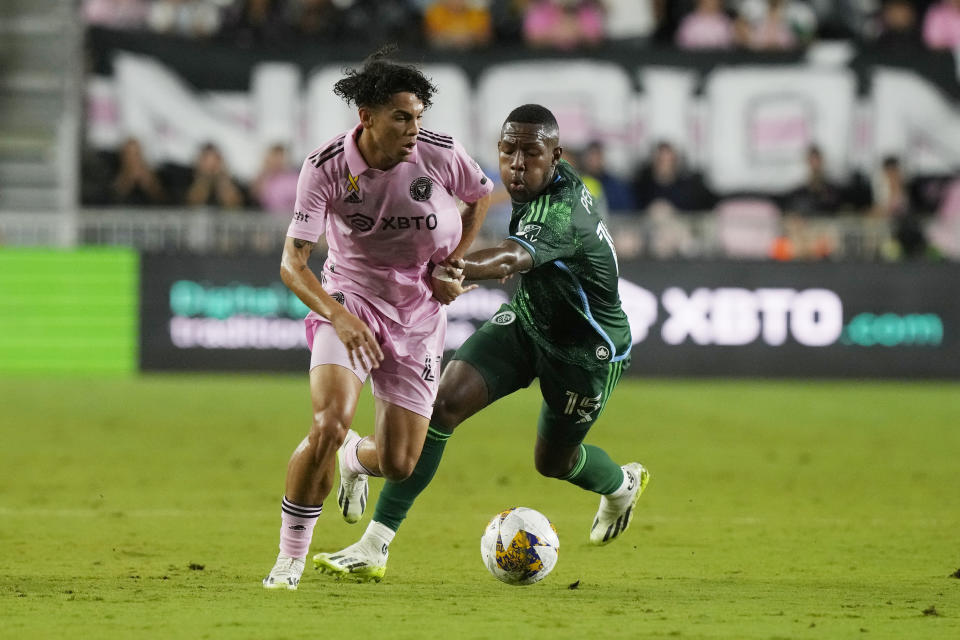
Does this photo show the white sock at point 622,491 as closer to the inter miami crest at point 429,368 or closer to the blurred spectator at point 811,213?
the inter miami crest at point 429,368

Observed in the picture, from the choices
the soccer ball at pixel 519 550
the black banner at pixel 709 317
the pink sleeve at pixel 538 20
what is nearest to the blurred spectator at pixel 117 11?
the black banner at pixel 709 317

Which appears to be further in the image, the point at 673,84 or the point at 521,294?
the point at 673,84

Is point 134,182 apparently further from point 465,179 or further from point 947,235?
point 465,179

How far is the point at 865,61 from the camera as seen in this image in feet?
65.6

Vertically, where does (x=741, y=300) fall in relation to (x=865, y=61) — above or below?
below

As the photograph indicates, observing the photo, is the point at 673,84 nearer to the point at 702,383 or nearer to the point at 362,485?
the point at 702,383

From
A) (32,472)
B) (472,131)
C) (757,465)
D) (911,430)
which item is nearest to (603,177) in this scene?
(472,131)

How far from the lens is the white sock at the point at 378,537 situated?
6.95 meters

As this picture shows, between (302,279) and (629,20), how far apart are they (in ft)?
51.3

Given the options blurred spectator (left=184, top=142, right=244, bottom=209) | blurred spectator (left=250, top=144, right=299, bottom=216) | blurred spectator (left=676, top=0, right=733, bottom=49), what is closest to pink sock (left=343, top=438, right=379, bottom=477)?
blurred spectator (left=250, top=144, right=299, bottom=216)

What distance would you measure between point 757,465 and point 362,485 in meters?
4.90

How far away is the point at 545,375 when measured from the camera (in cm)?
745

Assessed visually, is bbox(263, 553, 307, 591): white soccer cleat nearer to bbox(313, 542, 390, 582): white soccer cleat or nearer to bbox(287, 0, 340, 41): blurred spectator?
bbox(313, 542, 390, 582): white soccer cleat

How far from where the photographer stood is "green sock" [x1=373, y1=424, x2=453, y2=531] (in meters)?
A: 7.12
